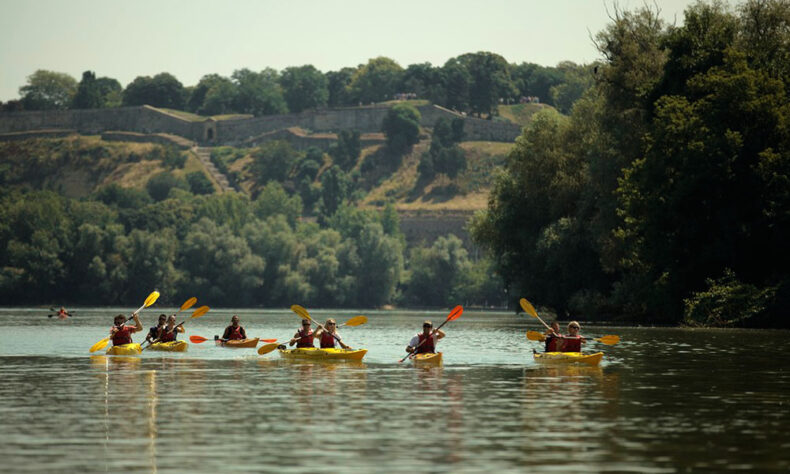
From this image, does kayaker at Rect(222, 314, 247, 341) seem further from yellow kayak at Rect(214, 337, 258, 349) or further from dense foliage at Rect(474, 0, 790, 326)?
dense foliage at Rect(474, 0, 790, 326)

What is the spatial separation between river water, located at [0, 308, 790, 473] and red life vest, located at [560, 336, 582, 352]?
99 centimetres

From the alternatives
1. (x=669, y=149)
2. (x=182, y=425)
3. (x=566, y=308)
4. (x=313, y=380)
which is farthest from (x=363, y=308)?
(x=182, y=425)

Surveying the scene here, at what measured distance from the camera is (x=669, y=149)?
6331 centimetres

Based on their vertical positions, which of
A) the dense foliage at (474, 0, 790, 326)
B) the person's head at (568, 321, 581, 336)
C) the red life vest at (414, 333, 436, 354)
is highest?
the dense foliage at (474, 0, 790, 326)

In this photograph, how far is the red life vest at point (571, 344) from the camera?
38094mm

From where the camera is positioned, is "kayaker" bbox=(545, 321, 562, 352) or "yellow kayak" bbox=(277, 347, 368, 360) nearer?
"kayaker" bbox=(545, 321, 562, 352)

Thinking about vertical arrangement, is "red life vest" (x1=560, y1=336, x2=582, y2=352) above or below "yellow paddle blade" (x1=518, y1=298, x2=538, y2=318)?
below

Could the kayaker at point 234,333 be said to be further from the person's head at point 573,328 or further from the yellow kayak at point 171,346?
the person's head at point 573,328

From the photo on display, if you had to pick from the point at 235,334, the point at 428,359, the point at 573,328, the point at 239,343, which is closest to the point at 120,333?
the point at 239,343

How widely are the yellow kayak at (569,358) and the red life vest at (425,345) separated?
322cm

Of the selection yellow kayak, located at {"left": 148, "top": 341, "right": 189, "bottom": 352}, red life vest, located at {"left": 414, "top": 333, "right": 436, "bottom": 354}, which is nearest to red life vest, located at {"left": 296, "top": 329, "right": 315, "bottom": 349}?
red life vest, located at {"left": 414, "top": 333, "right": 436, "bottom": 354}

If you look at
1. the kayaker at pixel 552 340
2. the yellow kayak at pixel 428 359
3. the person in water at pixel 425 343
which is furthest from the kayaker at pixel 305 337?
the kayaker at pixel 552 340

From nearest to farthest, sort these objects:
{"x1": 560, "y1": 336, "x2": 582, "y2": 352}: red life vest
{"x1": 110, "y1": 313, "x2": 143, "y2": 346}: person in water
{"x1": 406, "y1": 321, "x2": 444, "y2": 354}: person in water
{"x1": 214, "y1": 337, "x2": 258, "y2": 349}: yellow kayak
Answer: {"x1": 560, "y1": 336, "x2": 582, "y2": 352}: red life vest
{"x1": 406, "y1": 321, "x2": 444, "y2": 354}: person in water
{"x1": 110, "y1": 313, "x2": 143, "y2": 346}: person in water
{"x1": 214, "y1": 337, "x2": 258, "y2": 349}: yellow kayak

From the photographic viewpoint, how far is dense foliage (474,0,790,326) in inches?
2426
